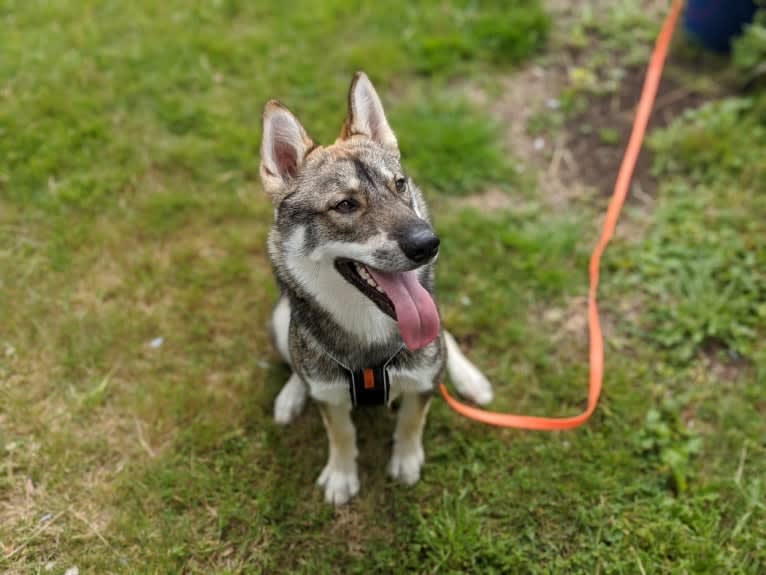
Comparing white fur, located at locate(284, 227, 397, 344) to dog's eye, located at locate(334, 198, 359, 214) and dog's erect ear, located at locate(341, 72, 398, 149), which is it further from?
dog's erect ear, located at locate(341, 72, 398, 149)

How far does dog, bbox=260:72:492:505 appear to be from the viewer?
260cm

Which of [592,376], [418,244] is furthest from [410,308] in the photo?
[592,376]

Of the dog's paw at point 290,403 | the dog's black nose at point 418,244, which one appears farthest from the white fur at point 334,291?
the dog's paw at point 290,403

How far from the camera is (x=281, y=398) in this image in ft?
12.1

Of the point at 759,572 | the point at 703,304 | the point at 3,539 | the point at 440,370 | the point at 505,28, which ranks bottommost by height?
the point at 759,572

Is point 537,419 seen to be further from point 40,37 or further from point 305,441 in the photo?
point 40,37

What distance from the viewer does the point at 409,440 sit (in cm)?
334

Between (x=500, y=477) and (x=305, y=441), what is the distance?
1163mm

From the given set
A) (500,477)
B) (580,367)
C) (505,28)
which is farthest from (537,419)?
(505,28)

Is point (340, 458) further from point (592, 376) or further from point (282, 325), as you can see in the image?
point (592, 376)

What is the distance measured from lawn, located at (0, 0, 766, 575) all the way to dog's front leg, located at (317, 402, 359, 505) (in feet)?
0.29

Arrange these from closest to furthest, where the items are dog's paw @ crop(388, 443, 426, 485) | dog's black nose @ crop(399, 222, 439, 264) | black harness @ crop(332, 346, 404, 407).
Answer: dog's black nose @ crop(399, 222, 439, 264) < black harness @ crop(332, 346, 404, 407) < dog's paw @ crop(388, 443, 426, 485)

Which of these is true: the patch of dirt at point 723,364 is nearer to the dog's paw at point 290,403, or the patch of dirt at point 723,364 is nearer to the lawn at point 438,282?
the lawn at point 438,282

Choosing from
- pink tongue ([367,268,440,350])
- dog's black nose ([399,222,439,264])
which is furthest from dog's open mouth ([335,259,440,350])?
dog's black nose ([399,222,439,264])
